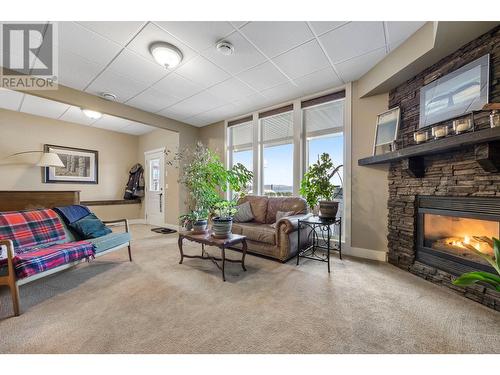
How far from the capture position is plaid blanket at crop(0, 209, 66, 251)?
214 centimetres

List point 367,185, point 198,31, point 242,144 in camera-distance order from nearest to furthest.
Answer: point 198,31
point 367,185
point 242,144

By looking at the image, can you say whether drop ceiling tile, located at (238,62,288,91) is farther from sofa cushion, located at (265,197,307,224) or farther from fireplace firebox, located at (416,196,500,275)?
fireplace firebox, located at (416,196,500,275)

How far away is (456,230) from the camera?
2164 millimetres

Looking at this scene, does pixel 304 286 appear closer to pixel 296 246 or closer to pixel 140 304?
pixel 296 246

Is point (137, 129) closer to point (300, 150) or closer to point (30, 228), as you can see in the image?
point (30, 228)

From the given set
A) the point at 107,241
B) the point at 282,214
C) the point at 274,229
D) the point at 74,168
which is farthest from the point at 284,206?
the point at 74,168

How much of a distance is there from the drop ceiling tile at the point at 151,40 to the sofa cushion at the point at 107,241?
2.21 meters

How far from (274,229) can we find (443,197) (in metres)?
1.92

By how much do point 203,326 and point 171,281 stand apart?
2.93 ft

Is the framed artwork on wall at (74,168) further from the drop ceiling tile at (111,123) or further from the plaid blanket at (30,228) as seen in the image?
the plaid blanket at (30,228)

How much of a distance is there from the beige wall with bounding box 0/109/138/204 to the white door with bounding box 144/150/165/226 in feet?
2.23

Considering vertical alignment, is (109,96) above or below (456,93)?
above

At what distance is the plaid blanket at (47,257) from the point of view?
166 cm

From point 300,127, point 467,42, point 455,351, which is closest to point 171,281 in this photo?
point 455,351
